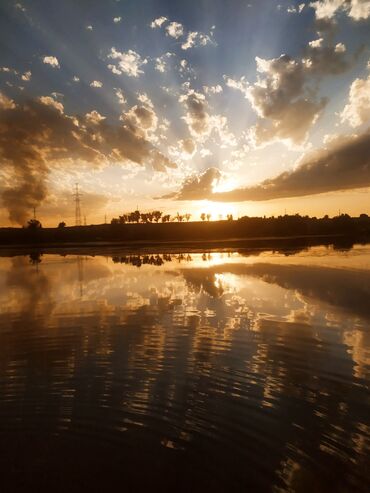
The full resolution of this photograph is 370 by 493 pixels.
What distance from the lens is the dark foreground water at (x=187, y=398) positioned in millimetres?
7465

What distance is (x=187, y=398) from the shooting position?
10555mm

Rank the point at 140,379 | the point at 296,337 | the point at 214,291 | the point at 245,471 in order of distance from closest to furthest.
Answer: the point at 245,471
the point at 140,379
the point at 296,337
the point at 214,291

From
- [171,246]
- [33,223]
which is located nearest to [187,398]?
[171,246]

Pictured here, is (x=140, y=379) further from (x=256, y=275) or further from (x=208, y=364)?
(x=256, y=275)

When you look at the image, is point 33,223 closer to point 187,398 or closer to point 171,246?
point 171,246

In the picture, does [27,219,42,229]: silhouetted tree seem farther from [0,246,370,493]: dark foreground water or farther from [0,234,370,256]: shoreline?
[0,246,370,493]: dark foreground water

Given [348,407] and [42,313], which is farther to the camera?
[42,313]

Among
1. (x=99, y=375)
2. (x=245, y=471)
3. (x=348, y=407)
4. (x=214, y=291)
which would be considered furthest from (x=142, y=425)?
(x=214, y=291)

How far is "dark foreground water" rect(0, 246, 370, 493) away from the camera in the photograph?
7465 mm

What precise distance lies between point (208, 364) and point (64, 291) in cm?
1954

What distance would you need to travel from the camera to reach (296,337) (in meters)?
16.1

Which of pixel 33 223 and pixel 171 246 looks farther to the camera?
pixel 33 223

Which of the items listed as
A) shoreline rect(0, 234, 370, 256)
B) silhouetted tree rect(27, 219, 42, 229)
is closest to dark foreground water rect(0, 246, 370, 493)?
shoreline rect(0, 234, 370, 256)

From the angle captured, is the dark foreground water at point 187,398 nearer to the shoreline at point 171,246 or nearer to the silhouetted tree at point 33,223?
the shoreline at point 171,246
